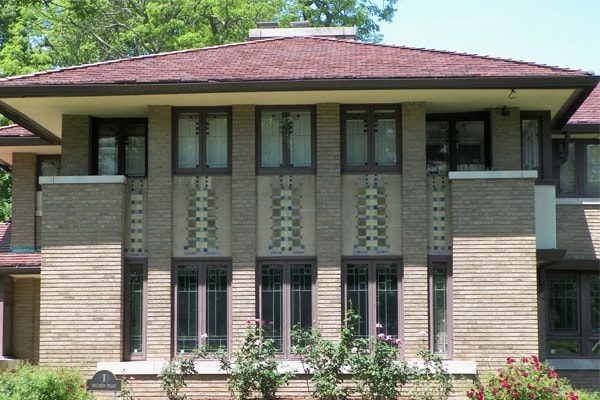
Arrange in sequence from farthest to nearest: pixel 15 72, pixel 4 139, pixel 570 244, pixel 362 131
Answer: pixel 15 72 < pixel 4 139 < pixel 570 244 < pixel 362 131

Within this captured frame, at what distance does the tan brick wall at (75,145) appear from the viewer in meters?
20.0

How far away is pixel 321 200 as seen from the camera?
19.2 meters

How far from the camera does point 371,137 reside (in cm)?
1942

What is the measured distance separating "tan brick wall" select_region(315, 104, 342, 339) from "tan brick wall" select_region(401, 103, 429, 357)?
117 centimetres

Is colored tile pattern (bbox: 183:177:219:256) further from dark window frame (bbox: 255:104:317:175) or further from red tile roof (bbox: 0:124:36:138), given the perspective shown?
red tile roof (bbox: 0:124:36:138)

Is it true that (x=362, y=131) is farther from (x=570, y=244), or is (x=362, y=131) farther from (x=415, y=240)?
(x=570, y=244)

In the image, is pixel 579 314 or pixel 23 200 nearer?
pixel 579 314

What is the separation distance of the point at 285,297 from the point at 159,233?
253cm

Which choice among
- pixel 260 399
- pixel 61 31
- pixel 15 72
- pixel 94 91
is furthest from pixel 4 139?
pixel 61 31

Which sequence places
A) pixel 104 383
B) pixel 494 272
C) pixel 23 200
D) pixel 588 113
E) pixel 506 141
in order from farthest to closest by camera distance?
pixel 23 200 < pixel 588 113 < pixel 506 141 < pixel 494 272 < pixel 104 383

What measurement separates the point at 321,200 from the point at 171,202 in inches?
106

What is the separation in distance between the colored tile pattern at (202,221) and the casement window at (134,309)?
969mm

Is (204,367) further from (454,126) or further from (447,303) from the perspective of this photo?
(454,126)

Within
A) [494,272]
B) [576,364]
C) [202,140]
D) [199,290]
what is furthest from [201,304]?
[576,364]
